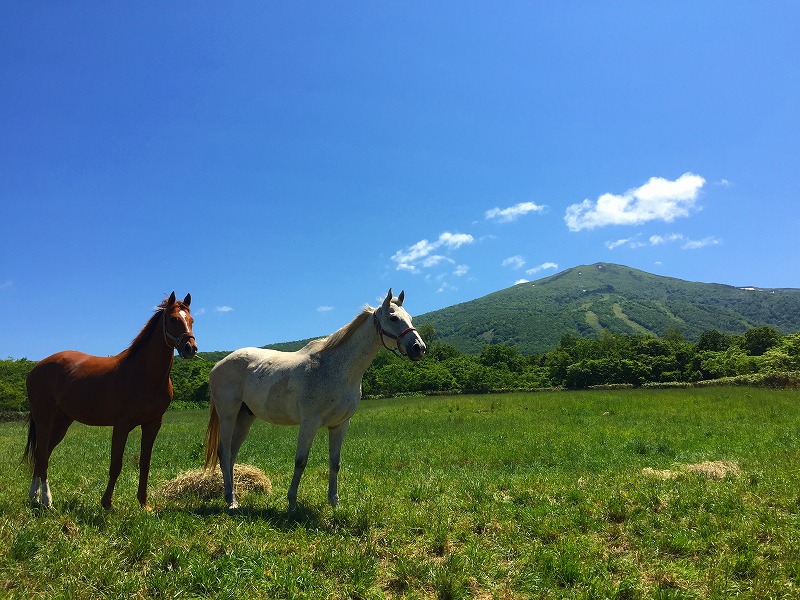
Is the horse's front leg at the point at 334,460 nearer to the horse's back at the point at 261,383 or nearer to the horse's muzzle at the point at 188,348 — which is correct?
the horse's back at the point at 261,383

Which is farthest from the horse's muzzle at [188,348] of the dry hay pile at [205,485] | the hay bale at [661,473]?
the hay bale at [661,473]

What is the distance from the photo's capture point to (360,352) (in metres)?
7.27

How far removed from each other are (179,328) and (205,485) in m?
3.72

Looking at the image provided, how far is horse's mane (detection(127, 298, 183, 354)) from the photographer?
716cm

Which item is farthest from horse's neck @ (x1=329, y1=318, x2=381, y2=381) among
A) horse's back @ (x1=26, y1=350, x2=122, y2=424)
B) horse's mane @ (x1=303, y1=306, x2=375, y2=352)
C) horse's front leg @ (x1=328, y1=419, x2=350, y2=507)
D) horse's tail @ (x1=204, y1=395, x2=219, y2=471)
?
horse's back @ (x1=26, y1=350, x2=122, y2=424)

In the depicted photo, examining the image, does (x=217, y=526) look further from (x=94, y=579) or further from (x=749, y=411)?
(x=749, y=411)

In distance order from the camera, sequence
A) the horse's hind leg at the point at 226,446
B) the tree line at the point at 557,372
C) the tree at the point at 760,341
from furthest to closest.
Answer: the tree at the point at 760,341
the tree line at the point at 557,372
the horse's hind leg at the point at 226,446

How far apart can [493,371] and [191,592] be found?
7718 centimetres

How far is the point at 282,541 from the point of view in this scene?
18.1ft

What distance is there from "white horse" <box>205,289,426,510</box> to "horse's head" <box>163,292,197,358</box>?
1.45 metres

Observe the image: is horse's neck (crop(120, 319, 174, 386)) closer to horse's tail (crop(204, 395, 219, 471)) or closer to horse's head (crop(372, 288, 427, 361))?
horse's tail (crop(204, 395, 219, 471))

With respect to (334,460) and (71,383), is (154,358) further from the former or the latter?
(334,460)

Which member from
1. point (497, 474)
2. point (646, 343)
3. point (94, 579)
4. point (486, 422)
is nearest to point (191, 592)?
point (94, 579)

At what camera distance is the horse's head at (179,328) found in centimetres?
661
